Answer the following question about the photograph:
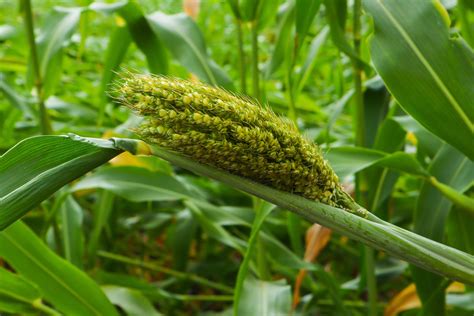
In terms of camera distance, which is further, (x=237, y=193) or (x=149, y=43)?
(x=237, y=193)

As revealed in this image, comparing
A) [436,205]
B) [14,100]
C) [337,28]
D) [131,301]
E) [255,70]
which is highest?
[337,28]

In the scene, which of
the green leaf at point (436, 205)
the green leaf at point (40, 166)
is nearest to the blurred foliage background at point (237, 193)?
the green leaf at point (436, 205)

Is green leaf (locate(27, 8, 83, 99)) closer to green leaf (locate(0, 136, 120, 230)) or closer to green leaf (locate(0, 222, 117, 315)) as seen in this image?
green leaf (locate(0, 222, 117, 315))

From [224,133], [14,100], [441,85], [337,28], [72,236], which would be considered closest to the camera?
[224,133]

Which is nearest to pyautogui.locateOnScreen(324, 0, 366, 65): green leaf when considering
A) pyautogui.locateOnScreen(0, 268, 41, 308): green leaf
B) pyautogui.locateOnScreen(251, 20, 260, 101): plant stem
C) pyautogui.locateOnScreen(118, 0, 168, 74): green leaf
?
pyautogui.locateOnScreen(251, 20, 260, 101): plant stem

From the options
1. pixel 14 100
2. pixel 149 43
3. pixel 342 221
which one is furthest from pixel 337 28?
pixel 14 100

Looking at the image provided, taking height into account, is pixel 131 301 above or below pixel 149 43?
below

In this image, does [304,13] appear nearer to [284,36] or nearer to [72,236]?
[284,36]

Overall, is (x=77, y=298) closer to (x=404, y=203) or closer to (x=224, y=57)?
(x=404, y=203)
